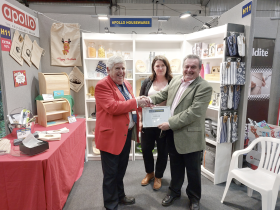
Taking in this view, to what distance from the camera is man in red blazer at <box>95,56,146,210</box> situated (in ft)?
5.85

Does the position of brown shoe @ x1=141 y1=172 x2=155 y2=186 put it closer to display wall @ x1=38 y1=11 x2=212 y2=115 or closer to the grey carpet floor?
the grey carpet floor

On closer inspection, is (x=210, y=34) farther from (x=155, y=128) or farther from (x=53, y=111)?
(x=53, y=111)

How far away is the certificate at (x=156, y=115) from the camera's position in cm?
205

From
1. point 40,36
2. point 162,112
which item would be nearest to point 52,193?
point 162,112

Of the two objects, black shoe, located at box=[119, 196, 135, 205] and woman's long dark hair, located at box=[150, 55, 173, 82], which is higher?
woman's long dark hair, located at box=[150, 55, 173, 82]

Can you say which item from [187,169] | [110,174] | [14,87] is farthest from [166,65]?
[14,87]

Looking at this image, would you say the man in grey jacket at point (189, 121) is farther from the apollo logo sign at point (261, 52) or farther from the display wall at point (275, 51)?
the display wall at point (275, 51)

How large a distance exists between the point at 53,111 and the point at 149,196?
1.95m

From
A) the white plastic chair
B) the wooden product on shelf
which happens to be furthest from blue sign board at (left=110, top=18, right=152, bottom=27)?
the white plastic chair

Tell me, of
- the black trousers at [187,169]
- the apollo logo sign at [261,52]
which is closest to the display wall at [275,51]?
the apollo logo sign at [261,52]

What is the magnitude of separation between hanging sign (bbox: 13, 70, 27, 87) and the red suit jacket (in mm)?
1602

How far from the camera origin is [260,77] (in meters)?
3.78

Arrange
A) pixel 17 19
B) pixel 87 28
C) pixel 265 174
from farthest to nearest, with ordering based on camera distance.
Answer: pixel 87 28 < pixel 17 19 < pixel 265 174

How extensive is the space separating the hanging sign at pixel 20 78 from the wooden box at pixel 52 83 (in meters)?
0.24
